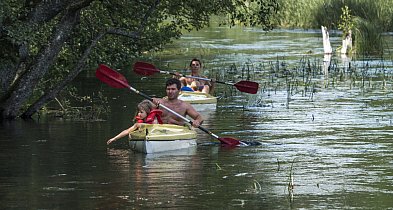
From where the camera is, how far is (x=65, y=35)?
66.5ft

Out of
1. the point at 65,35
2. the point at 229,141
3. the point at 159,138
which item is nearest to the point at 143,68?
the point at 65,35

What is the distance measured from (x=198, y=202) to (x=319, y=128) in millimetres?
8415

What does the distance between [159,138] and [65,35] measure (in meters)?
4.06

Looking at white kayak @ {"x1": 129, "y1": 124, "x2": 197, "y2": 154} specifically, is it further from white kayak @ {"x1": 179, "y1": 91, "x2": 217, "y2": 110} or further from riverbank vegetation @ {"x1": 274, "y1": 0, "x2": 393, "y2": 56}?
riverbank vegetation @ {"x1": 274, "y1": 0, "x2": 393, "y2": 56}

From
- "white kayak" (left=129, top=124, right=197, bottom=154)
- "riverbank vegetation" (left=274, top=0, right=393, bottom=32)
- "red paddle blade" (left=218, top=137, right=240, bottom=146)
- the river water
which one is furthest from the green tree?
"riverbank vegetation" (left=274, top=0, right=393, bottom=32)

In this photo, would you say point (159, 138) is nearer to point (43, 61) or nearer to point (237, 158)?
point (237, 158)

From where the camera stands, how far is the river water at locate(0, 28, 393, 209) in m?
12.8

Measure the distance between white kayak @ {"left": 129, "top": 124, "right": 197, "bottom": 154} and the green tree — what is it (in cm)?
285

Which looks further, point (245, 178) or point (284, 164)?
point (284, 164)

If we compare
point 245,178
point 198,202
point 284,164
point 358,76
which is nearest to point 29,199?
point 198,202

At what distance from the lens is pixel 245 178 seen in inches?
572

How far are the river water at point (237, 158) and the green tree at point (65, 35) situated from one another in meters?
0.79

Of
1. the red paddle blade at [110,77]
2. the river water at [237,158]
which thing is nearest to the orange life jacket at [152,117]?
the river water at [237,158]

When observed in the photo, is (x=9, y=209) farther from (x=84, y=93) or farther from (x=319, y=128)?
(x=84, y=93)
